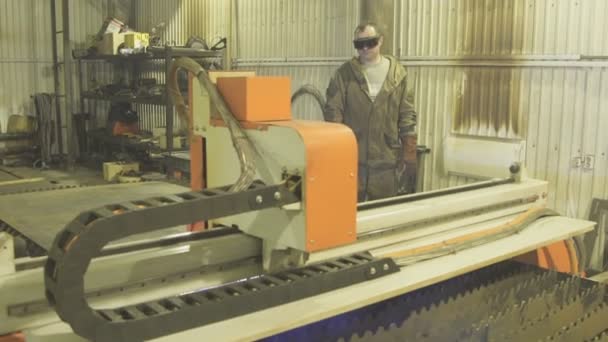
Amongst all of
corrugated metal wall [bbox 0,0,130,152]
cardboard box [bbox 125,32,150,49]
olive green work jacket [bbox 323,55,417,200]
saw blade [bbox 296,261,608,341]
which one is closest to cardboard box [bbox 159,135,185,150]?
cardboard box [bbox 125,32,150,49]

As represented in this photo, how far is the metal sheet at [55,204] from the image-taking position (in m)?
3.86

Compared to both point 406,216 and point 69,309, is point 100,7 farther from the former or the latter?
point 69,309

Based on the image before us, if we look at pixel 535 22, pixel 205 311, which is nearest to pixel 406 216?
pixel 205 311

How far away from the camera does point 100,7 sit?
30.2 feet

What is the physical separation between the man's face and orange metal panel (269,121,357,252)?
7.56 ft

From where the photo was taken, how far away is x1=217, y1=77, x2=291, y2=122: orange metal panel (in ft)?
5.39

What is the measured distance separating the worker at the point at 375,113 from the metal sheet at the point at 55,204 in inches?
49.8

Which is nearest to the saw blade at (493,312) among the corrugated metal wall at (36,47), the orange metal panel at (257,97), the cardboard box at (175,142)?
the orange metal panel at (257,97)

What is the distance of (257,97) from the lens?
1653 millimetres

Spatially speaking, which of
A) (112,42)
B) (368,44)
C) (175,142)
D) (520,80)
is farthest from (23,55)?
(520,80)

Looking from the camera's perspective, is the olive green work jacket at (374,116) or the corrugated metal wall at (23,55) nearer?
the olive green work jacket at (374,116)

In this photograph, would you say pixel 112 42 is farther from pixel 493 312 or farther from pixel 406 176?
pixel 493 312

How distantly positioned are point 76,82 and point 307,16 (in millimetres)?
4707

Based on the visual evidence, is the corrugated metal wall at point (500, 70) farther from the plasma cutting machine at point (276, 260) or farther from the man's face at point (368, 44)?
the plasma cutting machine at point (276, 260)
